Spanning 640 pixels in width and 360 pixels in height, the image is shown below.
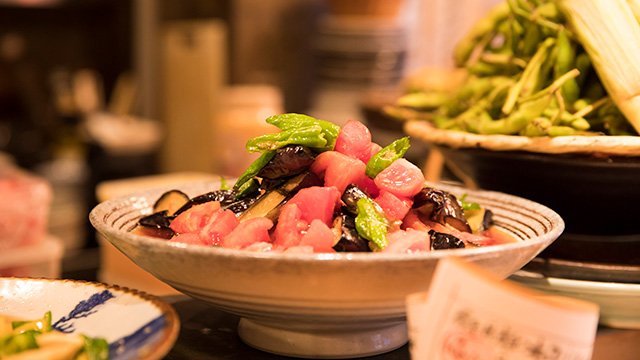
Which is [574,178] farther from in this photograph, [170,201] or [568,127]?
[170,201]

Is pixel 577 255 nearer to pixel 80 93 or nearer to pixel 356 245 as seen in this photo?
pixel 356 245

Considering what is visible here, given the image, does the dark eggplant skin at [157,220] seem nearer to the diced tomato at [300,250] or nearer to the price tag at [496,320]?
the diced tomato at [300,250]

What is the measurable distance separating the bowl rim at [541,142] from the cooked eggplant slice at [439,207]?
27 centimetres

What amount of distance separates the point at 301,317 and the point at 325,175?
211mm

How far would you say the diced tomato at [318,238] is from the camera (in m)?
0.81

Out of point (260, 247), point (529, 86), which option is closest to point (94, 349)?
point (260, 247)

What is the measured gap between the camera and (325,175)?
90cm

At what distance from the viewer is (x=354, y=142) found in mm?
943

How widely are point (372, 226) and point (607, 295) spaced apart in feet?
1.48

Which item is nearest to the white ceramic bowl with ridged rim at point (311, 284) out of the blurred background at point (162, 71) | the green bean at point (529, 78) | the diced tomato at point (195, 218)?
the diced tomato at point (195, 218)

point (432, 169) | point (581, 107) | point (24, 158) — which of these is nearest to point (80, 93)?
point (24, 158)

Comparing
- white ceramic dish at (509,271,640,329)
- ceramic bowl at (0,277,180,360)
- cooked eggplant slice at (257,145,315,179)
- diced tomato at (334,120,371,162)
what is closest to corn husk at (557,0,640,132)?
white ceramic dish at (509,271,640,329)

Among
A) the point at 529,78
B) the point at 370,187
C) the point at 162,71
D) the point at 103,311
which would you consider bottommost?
the point at 162,71

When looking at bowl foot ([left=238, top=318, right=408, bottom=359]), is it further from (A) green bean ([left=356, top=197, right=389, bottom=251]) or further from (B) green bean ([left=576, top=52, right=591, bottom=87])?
(B) green bean ([left=576, top=52, right=591, bottom=87])
